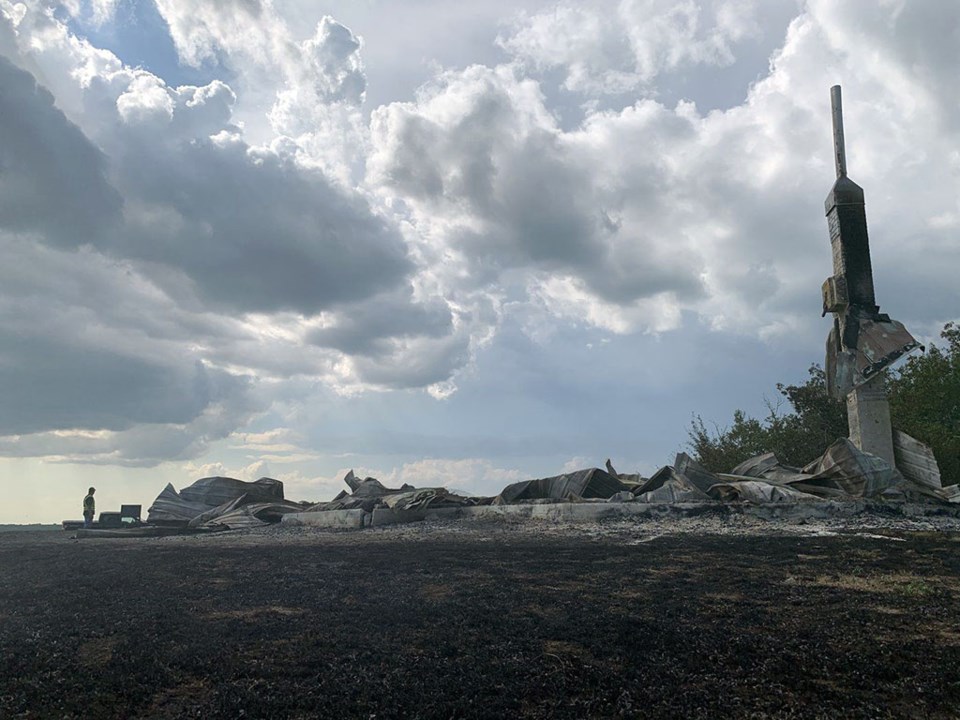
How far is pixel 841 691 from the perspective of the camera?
4.10 m

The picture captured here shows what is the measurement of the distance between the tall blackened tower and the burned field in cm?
660

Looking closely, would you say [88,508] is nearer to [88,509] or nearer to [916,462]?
[88,509]

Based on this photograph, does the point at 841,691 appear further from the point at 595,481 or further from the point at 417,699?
the point at 595,481

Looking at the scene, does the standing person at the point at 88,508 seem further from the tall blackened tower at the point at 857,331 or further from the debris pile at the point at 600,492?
the tall blackened tower at the point at 857,331

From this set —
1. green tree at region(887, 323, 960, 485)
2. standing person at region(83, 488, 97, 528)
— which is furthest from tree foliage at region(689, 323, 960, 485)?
standing person at region(83, 488, 97, 528)

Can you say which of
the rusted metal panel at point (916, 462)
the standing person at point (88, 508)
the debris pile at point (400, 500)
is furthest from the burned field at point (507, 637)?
the standing person at point (88, 508)

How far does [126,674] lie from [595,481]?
1543 centimetres

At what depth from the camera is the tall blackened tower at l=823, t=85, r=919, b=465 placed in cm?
1623

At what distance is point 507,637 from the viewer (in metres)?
5.45

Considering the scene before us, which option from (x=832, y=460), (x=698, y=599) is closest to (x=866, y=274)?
(x=832, y=460)

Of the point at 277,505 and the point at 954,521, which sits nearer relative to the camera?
the point at 954,521

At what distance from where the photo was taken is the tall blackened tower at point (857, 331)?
16.2 meters

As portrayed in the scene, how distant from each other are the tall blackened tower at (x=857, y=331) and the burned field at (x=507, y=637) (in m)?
6.60

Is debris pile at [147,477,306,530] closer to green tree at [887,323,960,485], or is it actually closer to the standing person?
the standing person
